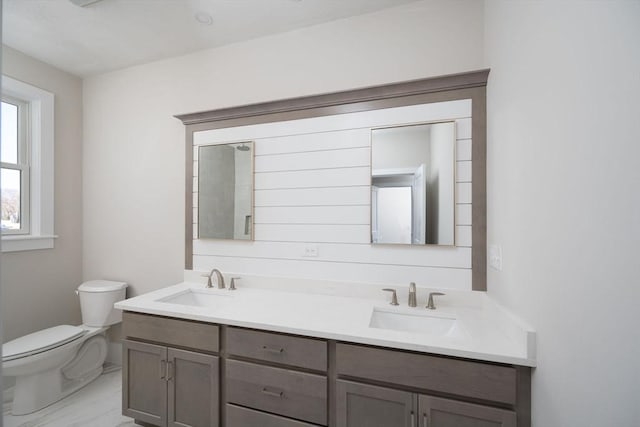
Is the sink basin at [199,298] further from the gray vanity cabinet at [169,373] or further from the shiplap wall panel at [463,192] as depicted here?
the shiplap wall panel at [463,192]

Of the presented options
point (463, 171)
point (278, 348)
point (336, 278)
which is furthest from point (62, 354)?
point (463, 171)

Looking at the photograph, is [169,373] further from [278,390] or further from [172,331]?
[278,390]

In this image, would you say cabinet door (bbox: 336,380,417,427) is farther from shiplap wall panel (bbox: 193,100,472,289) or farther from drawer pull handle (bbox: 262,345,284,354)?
shiplap wall panel (bbox: 193,100,472,289)

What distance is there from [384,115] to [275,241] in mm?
1163

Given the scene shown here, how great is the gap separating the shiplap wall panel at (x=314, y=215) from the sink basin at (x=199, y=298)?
2.03 feet

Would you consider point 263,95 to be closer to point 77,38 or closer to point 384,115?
point 384,115

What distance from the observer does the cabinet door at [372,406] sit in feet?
4.49

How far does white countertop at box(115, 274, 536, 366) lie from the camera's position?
131 centimetres

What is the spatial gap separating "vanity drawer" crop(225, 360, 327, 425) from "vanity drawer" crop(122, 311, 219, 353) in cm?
18

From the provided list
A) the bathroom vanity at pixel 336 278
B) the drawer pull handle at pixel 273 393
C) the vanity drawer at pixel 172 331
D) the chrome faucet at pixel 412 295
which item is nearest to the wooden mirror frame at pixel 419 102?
the bathroom vanity at pixel 336 278

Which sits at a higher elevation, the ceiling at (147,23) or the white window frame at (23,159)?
the ceiling at (147,23)

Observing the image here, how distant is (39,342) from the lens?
210 cm

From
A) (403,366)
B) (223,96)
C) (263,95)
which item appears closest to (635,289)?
(403,366)

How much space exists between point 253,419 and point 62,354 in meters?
1.62
